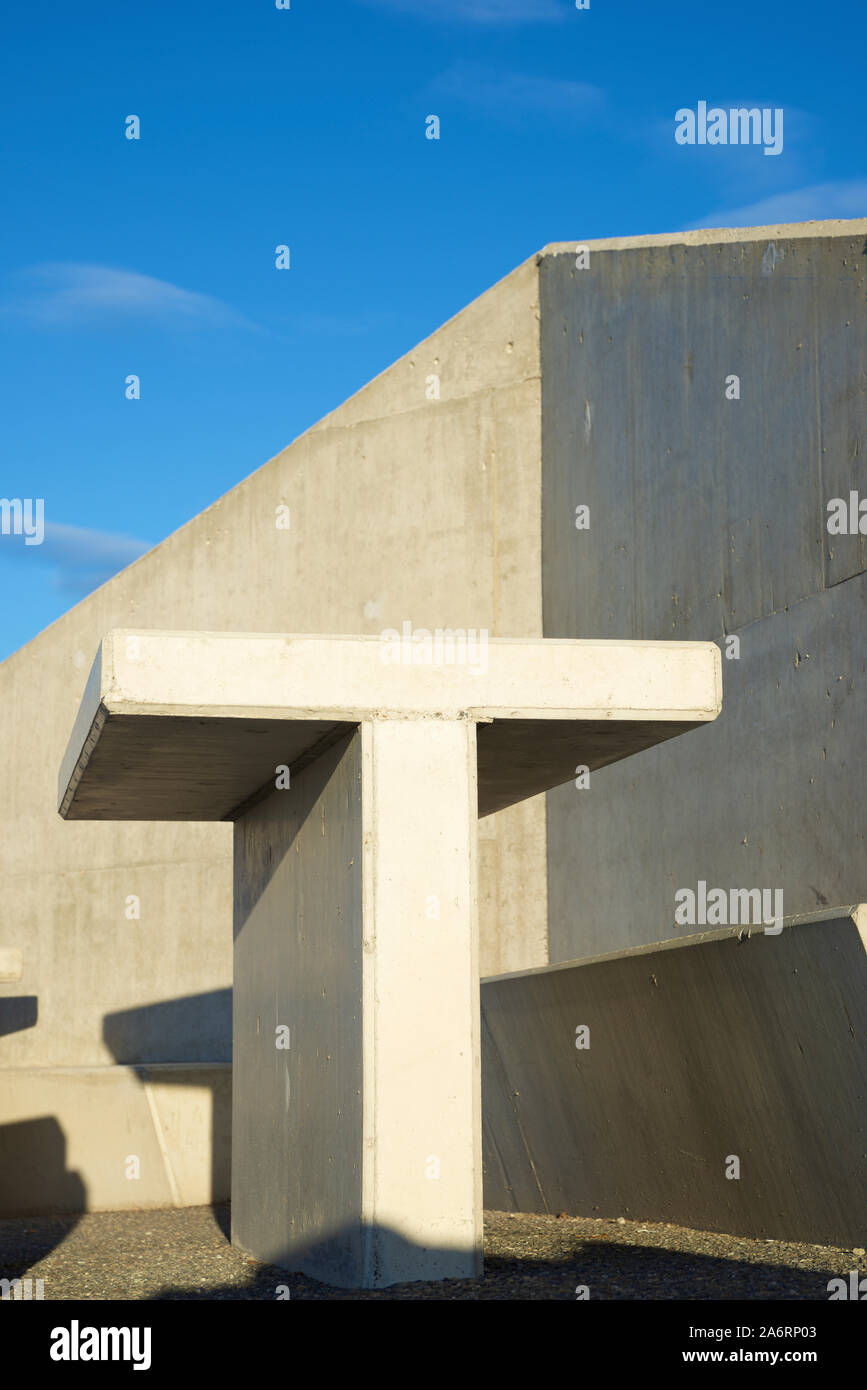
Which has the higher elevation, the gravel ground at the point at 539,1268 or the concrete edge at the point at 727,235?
the concrete edge at the point at 727,235

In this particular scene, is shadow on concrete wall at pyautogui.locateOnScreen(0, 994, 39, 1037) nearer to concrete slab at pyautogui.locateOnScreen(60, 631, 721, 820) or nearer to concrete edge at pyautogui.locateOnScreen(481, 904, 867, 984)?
concrete edge at pyautogui.locateOnScreen(481, 904, 867, 984)

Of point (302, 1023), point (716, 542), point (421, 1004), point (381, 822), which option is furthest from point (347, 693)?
Result: point (716, 542)

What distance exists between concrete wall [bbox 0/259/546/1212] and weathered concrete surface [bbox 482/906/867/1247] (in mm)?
5686

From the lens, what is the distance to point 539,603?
1681 centimetres

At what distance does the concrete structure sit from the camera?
11.3 meters

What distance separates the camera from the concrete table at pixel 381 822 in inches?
262

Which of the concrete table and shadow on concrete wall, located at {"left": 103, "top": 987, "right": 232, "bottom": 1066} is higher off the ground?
the concrete table

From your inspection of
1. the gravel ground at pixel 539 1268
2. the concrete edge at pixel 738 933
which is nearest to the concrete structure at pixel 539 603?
the concrete edge at pixel 738 933

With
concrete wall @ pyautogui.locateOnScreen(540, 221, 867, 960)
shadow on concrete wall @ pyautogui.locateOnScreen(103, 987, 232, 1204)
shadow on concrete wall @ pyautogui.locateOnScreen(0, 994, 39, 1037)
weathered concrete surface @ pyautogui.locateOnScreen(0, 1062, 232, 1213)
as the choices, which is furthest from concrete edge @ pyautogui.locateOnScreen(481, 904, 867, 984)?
shadow on concrete wall @ pyautogui.locateOnScreen(0, 994, 39, 1037)

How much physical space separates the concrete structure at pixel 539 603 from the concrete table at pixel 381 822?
4142 mm

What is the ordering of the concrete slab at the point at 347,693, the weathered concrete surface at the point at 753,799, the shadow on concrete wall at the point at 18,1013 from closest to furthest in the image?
the concrete slab at the point at 347,693 → the weathered concrete surface at the point at 753,799 → the shadow on concrete wall at the point at 18,1013

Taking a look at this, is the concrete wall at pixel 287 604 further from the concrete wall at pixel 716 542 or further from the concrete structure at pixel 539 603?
the concrete wall at pixel 716 542

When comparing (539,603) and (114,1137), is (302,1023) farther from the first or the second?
(539,603)
